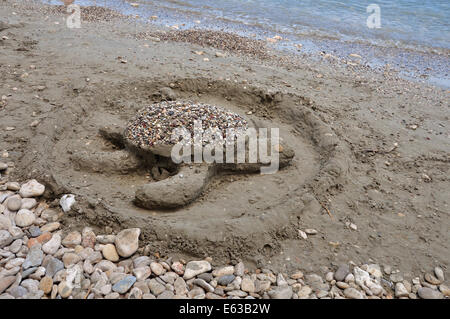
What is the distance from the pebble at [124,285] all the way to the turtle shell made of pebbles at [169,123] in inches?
57.9

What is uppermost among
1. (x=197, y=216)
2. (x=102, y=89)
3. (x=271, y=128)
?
(x=102, y=89)

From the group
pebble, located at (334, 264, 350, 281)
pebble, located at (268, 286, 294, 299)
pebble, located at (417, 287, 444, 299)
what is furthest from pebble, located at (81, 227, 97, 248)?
pebble, located at (417, 287, 444, 299)

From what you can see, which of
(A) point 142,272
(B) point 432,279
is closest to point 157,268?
(A) point 142,272

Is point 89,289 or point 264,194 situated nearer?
point 89,289

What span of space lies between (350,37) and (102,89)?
7229 mm

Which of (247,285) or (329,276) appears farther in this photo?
(329,276)

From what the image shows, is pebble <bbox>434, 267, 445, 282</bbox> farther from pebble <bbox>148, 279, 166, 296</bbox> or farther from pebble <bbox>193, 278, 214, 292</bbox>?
pebble <bbox>148, 279, 166, 296</bbox>

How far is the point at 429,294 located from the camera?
2521 mm

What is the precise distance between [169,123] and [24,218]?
1.63 m

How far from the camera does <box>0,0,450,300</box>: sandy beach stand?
2.88 m

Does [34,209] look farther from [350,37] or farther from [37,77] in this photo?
[350,37]

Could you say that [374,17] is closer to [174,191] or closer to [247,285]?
[174,191]

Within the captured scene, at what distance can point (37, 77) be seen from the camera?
5152mm
